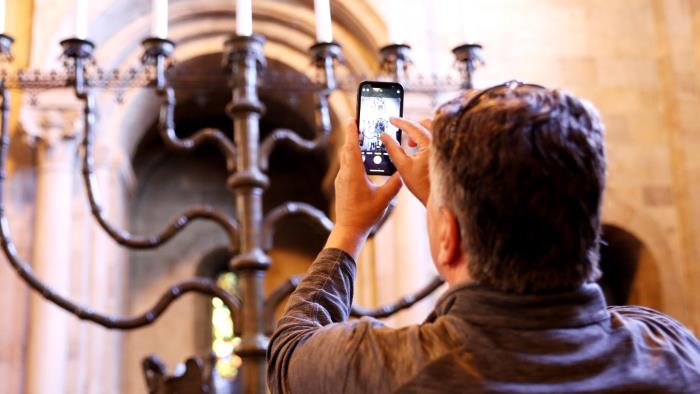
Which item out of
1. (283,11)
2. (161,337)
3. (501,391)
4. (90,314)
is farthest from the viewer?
(161,337)

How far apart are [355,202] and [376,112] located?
430 mm

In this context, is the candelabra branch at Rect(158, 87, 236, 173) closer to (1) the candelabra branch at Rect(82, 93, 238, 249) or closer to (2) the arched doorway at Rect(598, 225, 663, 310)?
(1) the candelabra branch at Rect(82, 93, 238, 249)

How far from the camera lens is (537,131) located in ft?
2.94

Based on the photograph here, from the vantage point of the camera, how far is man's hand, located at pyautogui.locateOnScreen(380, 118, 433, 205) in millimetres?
1092

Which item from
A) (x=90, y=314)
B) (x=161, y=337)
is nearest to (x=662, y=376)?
(x=90, y=314)

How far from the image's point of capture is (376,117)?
5.08ft

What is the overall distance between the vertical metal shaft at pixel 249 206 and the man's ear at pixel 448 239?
4.23 ft

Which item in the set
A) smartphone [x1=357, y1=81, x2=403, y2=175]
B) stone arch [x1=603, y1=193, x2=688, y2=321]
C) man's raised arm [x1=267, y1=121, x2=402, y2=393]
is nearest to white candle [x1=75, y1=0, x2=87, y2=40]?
smartphone [x1=357, y1=81, x2=403, y2=175]

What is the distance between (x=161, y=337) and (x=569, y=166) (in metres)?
7.25

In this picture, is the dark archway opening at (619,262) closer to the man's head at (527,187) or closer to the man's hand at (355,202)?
the man's hand at (355,202)

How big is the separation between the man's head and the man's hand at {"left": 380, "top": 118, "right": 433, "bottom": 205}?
150 millimetres

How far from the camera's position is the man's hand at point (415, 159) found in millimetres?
1092

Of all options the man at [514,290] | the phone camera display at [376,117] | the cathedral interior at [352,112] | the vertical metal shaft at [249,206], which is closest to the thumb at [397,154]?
the man at [514,290]

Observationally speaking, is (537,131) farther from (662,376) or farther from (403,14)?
(403,14)
